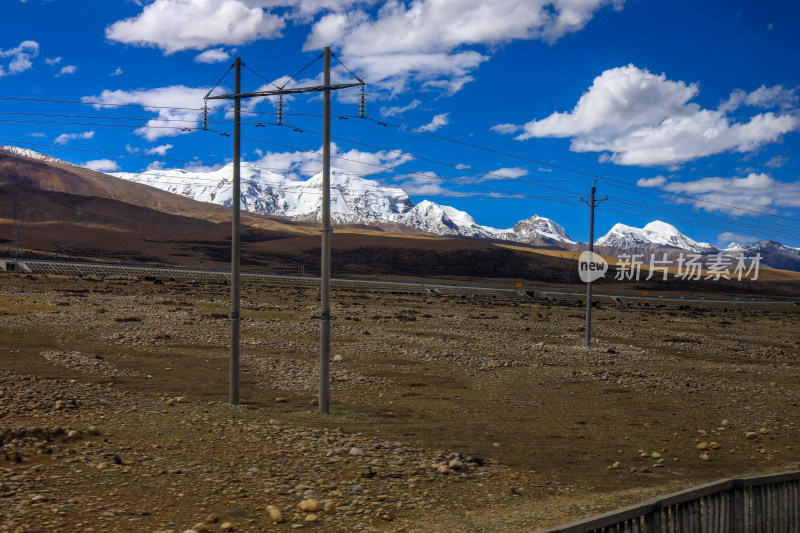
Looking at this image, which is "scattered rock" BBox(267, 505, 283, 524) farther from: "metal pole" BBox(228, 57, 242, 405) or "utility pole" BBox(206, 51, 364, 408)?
"metal pole" BBox(228, 57, 242, 405)

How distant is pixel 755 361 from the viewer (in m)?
31.8

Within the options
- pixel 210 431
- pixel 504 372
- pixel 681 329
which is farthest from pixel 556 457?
pixel 681 329

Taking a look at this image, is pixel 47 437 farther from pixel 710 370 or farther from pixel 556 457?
pixel 710 370

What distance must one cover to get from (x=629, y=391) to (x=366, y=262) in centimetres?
15782

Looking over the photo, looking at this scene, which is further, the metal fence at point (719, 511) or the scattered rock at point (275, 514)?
the scattered rock at point (275, 514)

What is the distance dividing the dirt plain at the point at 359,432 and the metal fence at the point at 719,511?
173cm

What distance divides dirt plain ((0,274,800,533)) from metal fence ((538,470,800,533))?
173cm

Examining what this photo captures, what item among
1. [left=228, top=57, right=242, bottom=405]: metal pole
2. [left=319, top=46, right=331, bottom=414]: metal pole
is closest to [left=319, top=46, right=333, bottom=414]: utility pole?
[left=319, top=46, right=331, bottom=414]: metal pole

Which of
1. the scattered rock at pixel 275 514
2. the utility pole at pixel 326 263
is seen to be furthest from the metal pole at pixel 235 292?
the scattered rock at pixel 275 514

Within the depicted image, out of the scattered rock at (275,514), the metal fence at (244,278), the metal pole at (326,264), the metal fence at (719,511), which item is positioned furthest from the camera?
the metal fence at (244,278)

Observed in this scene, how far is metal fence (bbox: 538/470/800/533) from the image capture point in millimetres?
6641

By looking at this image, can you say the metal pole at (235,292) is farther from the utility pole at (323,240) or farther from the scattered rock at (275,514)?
the scattered rock at (275,514)

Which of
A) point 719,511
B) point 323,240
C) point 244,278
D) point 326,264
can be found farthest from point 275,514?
point 244,278

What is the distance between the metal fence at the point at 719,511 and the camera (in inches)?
261
